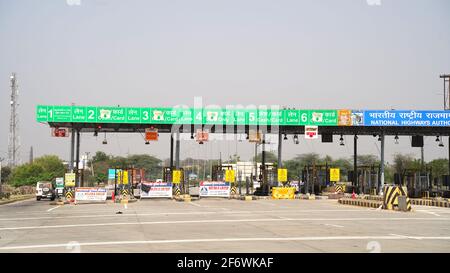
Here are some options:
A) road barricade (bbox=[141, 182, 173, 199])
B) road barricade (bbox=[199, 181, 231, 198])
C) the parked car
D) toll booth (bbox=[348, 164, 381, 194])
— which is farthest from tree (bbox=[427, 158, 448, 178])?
the parked car

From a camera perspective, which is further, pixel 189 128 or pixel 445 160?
pixel 445 160

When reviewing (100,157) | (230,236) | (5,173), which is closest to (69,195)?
(230,236)

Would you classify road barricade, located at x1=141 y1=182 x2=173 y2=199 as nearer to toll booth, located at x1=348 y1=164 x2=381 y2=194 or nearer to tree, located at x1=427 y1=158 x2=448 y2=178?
toll booth, located at x1=348 y1=164 x2=381 y2=194

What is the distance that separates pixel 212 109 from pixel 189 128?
3.85 m

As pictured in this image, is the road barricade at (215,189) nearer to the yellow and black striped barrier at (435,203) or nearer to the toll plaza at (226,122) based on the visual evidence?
the toll plaza at (226,122)

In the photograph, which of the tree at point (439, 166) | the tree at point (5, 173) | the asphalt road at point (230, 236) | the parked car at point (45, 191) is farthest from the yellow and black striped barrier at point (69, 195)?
the tree at point (5, 173)

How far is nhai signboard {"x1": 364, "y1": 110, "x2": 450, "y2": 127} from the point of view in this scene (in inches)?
1774

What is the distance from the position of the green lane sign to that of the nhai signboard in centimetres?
280

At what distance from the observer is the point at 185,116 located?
44.5m

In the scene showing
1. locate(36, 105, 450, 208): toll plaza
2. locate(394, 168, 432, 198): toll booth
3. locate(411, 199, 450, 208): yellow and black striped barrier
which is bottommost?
locate(411, 199, 450, 208): yellow and black striped barrier

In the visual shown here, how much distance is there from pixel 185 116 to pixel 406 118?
16.6 meters
